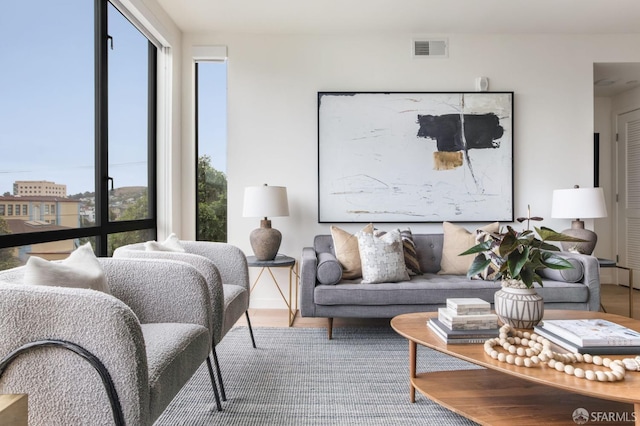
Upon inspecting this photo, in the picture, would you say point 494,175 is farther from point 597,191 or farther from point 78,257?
point 78,257

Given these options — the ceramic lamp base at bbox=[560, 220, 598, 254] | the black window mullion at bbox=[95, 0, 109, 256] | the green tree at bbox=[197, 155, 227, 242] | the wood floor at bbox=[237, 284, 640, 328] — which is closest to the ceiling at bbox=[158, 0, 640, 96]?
the black window mullion at bbox=[95, 0, 109, 256]

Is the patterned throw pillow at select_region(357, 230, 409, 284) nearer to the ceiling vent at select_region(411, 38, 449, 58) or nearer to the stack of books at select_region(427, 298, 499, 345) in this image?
the stack of books at select_region(427, 298, 499, 345)

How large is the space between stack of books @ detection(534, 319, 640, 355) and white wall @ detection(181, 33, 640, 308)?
1999 millimetres

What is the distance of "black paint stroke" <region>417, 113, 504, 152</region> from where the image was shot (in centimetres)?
351

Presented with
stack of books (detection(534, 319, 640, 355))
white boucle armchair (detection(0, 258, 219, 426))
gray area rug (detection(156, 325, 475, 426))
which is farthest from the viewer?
gray area rug (detection(156, 325, 475, 426))

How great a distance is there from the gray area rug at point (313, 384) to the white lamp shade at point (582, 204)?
1.77 metres

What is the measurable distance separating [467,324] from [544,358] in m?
0.33

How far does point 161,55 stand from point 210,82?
1.58 ft

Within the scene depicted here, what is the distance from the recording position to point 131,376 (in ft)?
3.50

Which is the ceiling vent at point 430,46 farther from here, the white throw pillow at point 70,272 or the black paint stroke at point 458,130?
the white throw pillow at point 70,272

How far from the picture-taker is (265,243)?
123 inches

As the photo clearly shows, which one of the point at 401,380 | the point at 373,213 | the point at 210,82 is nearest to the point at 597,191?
the point at 373,213

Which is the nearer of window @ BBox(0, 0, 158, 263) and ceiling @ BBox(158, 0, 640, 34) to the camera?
window @ BBox(0, 0, 158, 263)

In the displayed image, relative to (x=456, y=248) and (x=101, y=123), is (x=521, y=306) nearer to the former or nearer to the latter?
(x=456, y=248)
